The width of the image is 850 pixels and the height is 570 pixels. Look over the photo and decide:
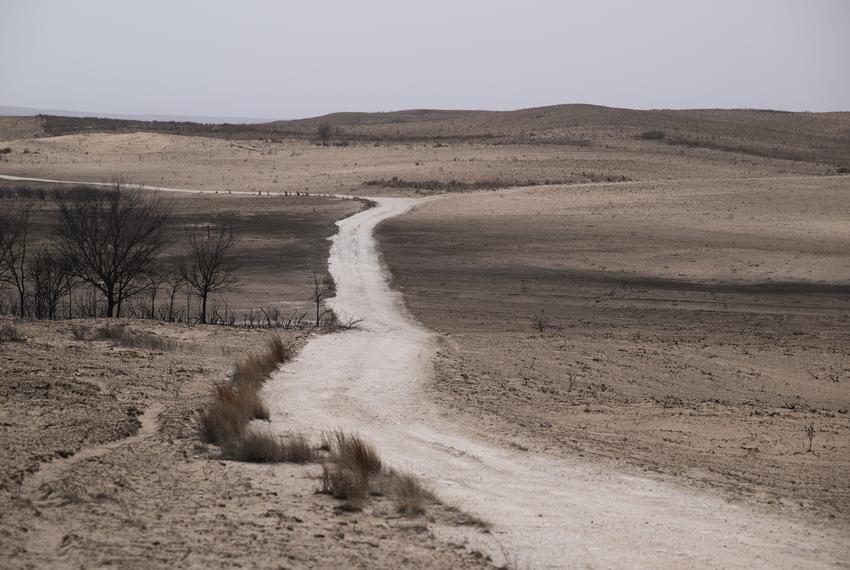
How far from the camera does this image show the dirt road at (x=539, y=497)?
9586 millimetres

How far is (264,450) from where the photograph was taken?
12.0 meters

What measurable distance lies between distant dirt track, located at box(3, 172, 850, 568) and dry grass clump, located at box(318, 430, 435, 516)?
57 cm

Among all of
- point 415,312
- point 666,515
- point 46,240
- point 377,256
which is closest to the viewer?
point 666,515

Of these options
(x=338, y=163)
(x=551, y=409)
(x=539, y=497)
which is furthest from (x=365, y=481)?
(x=338, y=163)

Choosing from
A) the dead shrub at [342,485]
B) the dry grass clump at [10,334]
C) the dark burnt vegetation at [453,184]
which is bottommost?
the dry grass clump at [10,334]

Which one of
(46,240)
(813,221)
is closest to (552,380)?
(46,240)

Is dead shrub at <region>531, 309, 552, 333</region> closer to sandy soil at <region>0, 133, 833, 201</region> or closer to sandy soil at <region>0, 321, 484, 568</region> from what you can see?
sandy soil at <region>0, 321, 484, 568</region>

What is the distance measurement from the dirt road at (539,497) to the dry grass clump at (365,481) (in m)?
0.55

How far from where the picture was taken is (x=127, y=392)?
15367mm

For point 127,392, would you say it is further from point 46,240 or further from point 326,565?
point 46,240

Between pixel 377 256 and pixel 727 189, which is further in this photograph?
pixel 727 189

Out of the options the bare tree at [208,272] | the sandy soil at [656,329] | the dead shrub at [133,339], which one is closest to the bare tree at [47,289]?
the bare tree at [208,272]

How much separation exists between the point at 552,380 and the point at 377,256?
2137cm

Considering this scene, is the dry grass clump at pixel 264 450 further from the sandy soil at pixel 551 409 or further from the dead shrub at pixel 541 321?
the dead shrub at pixel 541 321
